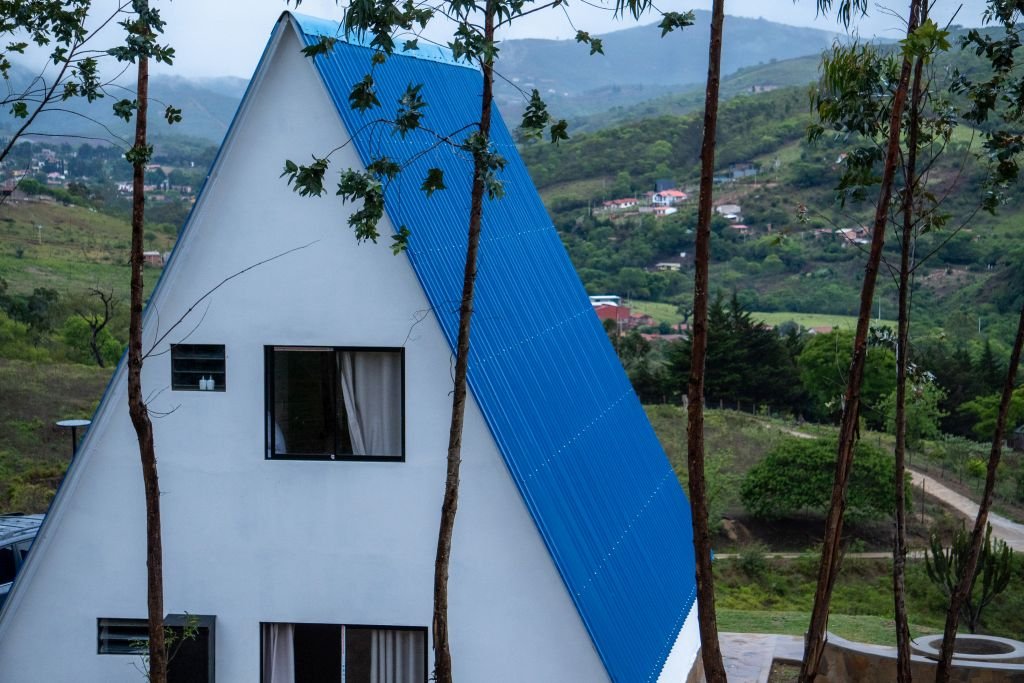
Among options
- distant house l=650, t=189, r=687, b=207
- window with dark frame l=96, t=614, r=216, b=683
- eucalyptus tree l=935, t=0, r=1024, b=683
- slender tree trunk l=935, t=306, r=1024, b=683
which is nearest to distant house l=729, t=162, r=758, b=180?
distant house l=650, t=189, r=687, b=207

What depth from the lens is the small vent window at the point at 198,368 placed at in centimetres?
1173

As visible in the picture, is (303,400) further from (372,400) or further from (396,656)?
(396,656)

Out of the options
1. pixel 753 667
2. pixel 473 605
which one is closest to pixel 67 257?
pixel 753 667

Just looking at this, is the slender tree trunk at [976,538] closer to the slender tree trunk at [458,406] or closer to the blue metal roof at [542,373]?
the blue metal roof at [542,373]

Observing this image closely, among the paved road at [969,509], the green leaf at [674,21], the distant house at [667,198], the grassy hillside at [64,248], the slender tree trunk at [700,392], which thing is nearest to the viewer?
the green leaf at [674,21]

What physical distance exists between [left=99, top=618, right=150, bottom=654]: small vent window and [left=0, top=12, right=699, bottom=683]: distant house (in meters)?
0.02

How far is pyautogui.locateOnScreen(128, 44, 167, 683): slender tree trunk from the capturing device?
390 inches

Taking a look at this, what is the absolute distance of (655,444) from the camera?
1717cm

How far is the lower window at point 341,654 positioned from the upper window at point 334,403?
66.3 inches

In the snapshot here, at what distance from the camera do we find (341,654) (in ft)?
38.4

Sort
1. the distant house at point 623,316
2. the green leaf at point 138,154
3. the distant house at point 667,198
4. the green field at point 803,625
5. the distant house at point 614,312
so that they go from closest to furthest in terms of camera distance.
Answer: the green leaf at point 138,154
the green field at point 803,625
the distant house at point 614,312
the distant house at point 623,316
the distant house at point 667,198

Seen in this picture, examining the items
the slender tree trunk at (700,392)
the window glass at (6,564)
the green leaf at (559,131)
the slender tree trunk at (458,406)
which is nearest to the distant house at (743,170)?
the window glass at (6,564)

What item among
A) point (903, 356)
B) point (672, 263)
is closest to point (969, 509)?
point (903, 356)

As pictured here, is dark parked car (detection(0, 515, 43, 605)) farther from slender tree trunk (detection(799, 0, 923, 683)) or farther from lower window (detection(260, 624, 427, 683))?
slender tree trunk (detection(799, 0, 923, 683))
